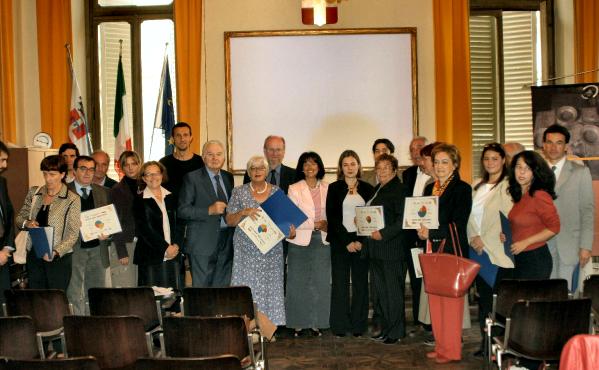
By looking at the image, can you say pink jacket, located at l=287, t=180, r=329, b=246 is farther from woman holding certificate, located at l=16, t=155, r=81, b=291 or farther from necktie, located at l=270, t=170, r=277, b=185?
woman holding certificate, located at l=16, t=155, r=81, b=291

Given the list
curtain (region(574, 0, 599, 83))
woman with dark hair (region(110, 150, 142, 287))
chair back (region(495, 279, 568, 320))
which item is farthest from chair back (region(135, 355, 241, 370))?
curtain (region(574, 0, 599, 83))

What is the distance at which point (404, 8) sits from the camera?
973cm

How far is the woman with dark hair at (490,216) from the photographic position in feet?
19.2

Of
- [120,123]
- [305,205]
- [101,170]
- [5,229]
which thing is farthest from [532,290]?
[120,123]

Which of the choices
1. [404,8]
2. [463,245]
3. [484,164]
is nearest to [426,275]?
[463,245]

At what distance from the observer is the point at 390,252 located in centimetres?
677

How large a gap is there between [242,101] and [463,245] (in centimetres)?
438

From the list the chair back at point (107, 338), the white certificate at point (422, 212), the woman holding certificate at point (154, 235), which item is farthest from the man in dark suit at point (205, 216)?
the chair back at point (107, 338)

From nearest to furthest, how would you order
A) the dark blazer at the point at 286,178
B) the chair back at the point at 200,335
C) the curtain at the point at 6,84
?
the chair back at the point at 200,335, the dark blazer at the point at 286,178, the curtain at the point at 6,84

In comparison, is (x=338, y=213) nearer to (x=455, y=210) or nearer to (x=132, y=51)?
(x=455, y=210)

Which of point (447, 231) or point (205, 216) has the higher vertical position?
point (205, 216)

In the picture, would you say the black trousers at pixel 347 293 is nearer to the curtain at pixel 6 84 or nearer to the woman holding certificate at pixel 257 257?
the woman holding certificate at pixel 257 257

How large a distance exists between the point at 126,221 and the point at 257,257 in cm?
120

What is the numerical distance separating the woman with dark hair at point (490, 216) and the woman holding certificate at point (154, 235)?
8.08 ft
